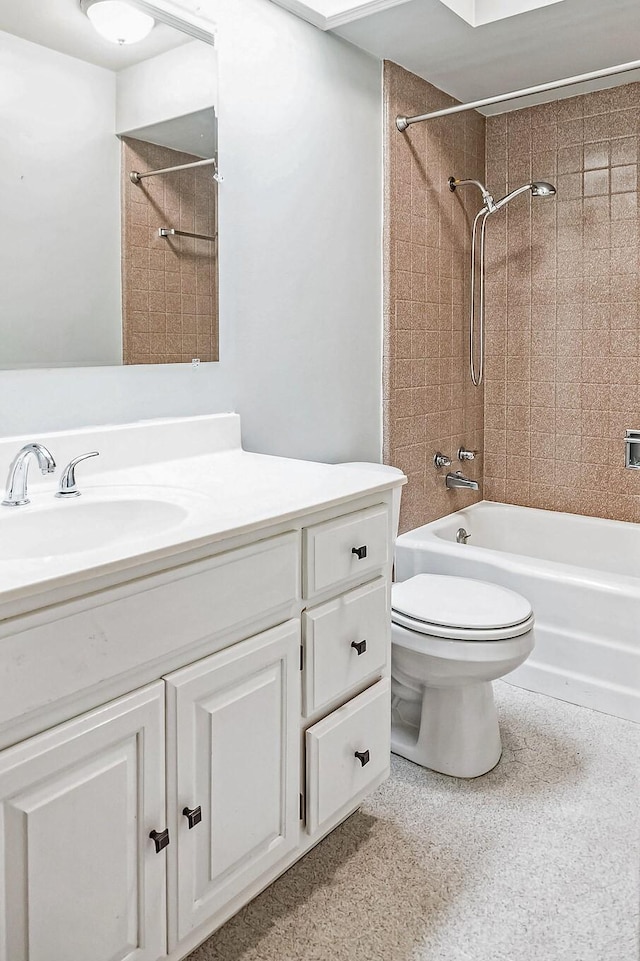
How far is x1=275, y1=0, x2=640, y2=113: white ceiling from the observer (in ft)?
7.27

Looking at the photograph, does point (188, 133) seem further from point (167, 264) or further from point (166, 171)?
point (167, 264)

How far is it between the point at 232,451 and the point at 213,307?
384 mm

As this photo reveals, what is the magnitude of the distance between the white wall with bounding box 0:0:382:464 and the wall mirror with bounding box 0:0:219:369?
0.23 ft

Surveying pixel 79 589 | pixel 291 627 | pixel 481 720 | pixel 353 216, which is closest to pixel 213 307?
pixel 353 216

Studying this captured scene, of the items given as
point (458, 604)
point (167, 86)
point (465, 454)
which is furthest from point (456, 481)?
point (167, 86)

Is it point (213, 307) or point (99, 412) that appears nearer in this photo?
point (99, 412)

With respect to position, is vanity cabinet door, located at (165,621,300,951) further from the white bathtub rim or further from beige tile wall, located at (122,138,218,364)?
the white bathtub rim

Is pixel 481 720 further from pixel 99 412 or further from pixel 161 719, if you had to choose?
pixel 99 412

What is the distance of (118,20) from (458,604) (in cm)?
163

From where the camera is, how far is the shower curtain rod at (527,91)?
208 centimetres

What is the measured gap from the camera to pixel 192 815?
3.98 ft

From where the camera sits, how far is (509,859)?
166 centimetres

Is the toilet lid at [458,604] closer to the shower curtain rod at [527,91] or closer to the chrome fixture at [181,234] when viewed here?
the chrome fixture at [181,234]

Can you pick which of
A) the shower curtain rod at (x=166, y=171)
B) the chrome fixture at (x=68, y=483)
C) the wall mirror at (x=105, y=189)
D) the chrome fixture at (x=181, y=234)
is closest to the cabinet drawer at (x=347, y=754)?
the chrome fixture at (x=68, y=483)
